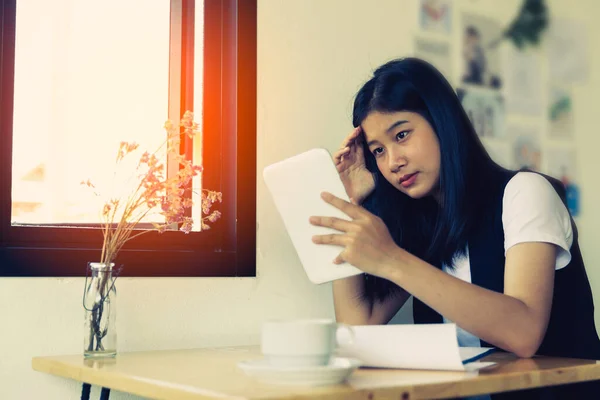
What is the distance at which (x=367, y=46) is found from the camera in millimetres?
1856

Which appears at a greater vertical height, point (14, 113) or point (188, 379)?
point (14, 113)

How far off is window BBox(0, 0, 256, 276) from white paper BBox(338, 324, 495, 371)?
546mm

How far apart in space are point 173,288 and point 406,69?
27.7 inches

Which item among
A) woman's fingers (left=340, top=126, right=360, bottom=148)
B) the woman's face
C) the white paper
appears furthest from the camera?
woman's fingers (left=340, top=126, right=360, bottom=148)

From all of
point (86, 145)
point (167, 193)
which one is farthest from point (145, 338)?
point (86, 145)

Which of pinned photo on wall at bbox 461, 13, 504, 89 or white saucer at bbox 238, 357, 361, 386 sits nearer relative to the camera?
white saucer at bbox 238, 357, 361, 386

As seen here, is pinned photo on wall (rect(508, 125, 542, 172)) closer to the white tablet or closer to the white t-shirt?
the white t-shirt

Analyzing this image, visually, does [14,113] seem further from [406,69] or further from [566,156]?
[566,156]

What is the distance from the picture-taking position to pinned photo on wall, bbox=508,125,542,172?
2166mm

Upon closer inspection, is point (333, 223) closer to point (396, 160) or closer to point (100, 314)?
point (396, 160)

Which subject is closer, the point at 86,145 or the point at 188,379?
the point at 188,379

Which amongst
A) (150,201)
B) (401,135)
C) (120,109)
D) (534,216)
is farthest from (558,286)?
(120,109)

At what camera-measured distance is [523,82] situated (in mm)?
2205

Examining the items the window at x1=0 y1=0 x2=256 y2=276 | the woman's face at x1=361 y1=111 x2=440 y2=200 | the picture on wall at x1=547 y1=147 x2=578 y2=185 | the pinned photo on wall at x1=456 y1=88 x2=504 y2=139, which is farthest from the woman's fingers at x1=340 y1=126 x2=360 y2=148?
the picture on wall at x1=547 y1=147 x2=578 y2=185
